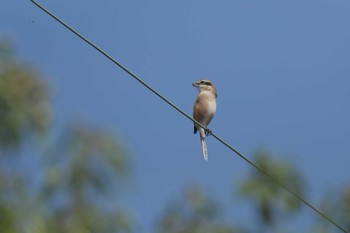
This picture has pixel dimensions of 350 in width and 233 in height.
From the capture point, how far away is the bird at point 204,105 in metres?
10.5

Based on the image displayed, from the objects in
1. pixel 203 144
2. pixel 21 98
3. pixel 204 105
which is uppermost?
pixel 21 98

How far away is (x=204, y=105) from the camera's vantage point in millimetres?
10688

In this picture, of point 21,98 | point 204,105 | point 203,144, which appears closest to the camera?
point 203,144

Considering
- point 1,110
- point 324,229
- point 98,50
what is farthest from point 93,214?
point 98,50

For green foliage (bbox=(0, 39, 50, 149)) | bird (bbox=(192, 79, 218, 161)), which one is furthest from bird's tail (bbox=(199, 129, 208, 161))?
green foliage (bbox=(0, 39, 50, 149))

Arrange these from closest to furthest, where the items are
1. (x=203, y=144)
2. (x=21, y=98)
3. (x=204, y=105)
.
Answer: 1. (x=203, y=144)
2. (x=204, y=105)
3. (x=21, y=98)

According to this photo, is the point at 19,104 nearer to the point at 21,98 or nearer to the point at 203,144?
the point at 21,98

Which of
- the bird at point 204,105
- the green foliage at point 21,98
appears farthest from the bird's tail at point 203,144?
the green foliage at point 21,98

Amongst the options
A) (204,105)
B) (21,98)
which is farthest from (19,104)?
(204,105)

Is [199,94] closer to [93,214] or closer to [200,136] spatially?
[200,136]

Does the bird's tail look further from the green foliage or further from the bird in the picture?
the green foliage

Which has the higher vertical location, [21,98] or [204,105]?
[21,98]

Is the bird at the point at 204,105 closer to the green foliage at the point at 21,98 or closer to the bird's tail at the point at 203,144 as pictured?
the bird's tail at the point at 203,144

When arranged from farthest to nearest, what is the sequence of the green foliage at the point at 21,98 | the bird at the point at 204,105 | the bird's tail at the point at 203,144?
the green foliage at the point at 21,98 < the bird at the point at 204,105 < the bird's tail at the point at 203,144
